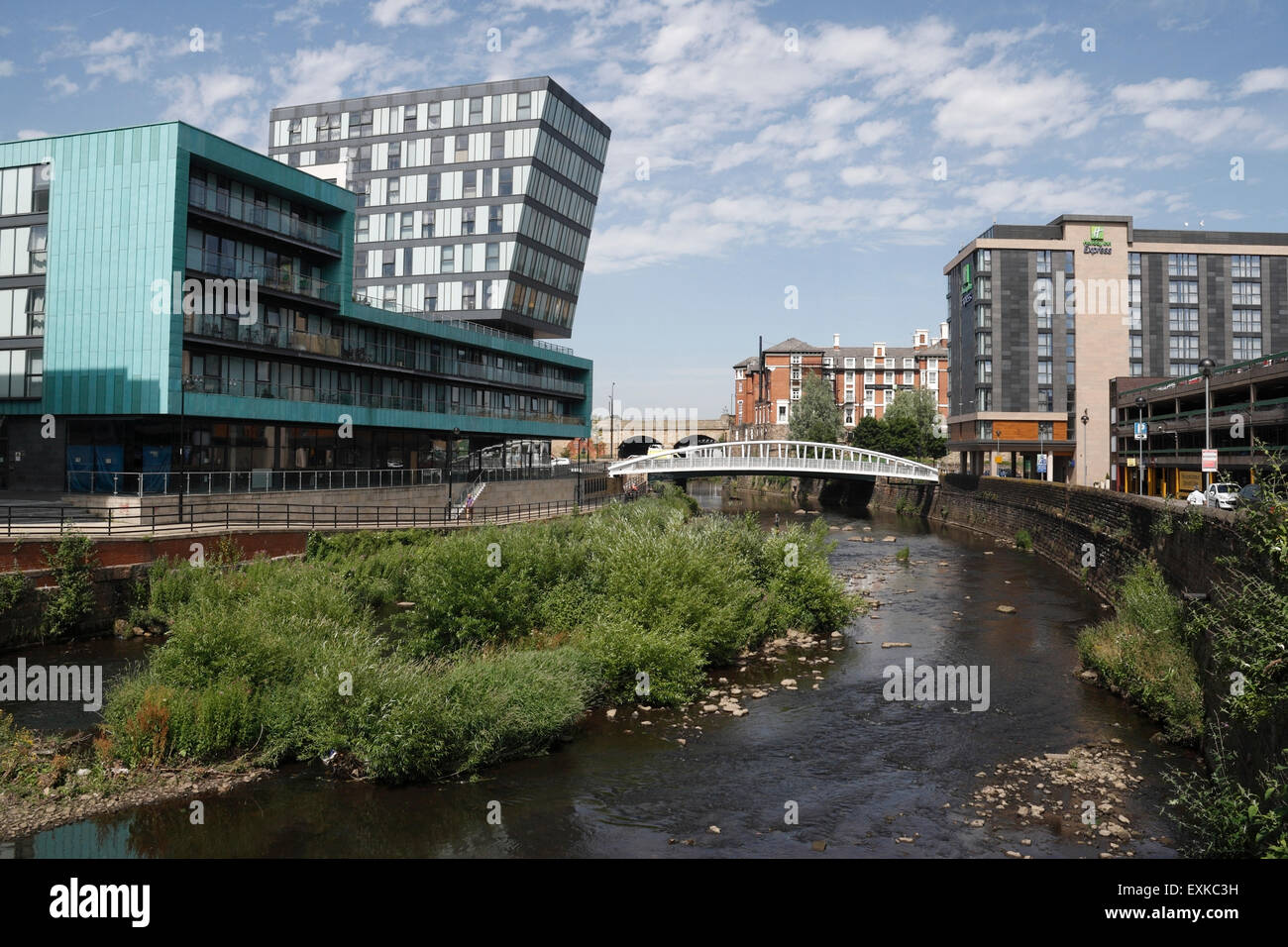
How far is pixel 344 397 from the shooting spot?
47781 millimetres

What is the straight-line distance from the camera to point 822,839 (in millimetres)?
13250

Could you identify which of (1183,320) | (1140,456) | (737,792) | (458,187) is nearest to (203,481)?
(737,792)

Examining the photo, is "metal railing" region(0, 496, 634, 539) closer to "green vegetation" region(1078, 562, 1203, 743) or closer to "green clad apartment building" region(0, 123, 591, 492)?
"green clad apartment building" region(0, 123, 591, 492)

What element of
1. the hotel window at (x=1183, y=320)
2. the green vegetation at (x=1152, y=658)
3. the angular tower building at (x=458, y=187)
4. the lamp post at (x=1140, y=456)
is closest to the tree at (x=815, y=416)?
the hotel window at (x=1183, y=320)

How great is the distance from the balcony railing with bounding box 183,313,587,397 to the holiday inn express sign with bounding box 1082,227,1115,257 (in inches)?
1910

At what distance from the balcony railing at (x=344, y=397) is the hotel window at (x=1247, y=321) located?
62.5 m

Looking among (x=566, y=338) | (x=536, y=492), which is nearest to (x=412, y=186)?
(x=566, y=338)

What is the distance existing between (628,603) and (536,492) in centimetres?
3988

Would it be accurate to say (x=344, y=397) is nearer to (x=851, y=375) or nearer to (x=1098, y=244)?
(x=1098, y=244)

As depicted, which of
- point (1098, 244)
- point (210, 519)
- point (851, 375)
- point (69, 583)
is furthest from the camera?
point (851, 375)

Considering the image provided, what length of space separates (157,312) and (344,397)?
1214 cm

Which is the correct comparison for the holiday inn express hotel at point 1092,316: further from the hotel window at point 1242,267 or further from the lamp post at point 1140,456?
the lamp post at point 1140,456

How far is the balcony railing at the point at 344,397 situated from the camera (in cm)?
3909

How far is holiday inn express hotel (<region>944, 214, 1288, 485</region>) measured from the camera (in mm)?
78750
